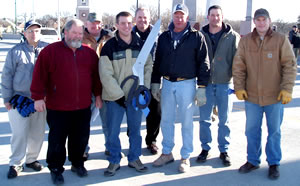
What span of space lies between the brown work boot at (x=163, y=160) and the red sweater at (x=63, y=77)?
136 centimetres

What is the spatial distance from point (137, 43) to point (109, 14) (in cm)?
7005

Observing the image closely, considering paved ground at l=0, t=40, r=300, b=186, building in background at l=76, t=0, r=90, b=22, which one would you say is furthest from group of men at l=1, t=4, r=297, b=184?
building in background at l=76, t=0, r=90, b=22

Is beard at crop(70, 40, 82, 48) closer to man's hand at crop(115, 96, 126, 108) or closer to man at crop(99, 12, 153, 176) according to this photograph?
man at crop(99, 12, 153, 176)

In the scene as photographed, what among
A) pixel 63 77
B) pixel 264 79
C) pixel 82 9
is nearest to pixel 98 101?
pixel 63 77

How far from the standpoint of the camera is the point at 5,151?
4.93 metres

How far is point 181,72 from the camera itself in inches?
167

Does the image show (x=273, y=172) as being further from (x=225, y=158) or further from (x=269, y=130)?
(x=225, y=158)

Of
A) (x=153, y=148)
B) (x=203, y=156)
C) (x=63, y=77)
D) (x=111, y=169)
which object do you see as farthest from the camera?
(x=153, y=148)

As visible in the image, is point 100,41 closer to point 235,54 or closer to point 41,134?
point 41,134

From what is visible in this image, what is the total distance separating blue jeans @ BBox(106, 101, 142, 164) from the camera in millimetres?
4160

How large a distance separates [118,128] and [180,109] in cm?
93

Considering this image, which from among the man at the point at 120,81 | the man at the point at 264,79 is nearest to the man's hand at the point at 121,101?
the man at the point at 120,81

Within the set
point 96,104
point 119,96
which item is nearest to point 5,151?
point 96,104

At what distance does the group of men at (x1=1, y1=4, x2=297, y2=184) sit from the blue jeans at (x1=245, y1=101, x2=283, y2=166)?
0.5 inches
